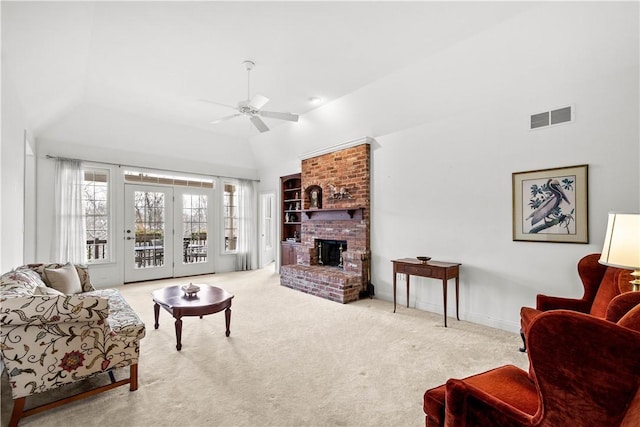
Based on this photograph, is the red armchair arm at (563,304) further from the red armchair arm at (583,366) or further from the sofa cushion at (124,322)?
the sofa cushion at (124,322)

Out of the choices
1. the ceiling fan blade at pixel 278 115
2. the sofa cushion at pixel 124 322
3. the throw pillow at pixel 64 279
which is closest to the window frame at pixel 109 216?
the throw pillow at pixel 64 279

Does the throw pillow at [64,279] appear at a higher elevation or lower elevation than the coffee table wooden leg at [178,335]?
higher

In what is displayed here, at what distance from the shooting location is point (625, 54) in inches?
109

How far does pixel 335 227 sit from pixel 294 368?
10.9 ft

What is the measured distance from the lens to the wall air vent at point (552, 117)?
10.3 ft

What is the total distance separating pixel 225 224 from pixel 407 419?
629cm

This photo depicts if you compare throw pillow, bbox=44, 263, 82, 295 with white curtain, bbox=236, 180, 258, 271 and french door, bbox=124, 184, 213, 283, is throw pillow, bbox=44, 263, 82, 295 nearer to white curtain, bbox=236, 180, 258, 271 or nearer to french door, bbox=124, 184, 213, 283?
french door, bbox=124, 184, 213, 283

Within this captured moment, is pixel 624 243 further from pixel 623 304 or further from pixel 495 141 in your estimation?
pixel 495 141

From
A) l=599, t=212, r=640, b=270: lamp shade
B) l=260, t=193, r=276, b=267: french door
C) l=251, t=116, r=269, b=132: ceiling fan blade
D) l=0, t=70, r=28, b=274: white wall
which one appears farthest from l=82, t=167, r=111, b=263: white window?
l=599, t=212, r=640, b=270: lamp shade

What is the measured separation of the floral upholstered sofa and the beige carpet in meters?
0.23

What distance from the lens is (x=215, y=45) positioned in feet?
10.7

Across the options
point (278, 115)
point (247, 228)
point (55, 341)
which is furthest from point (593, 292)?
point (247, 228)

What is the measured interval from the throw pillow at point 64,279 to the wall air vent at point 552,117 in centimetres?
531

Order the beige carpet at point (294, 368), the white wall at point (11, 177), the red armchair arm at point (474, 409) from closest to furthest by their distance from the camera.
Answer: the red armchair arm at point (474, 409)
the beige carpet at point (294, 368)
the white wall at point (11, 177)
